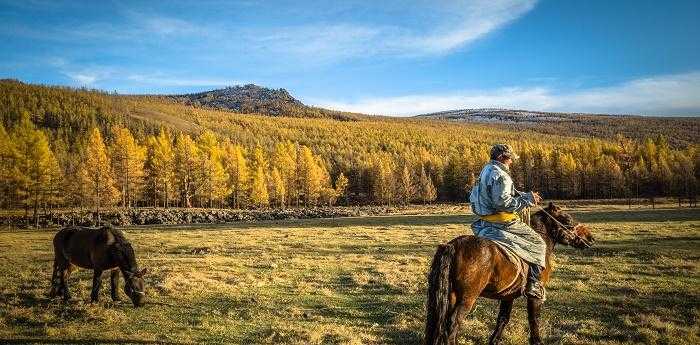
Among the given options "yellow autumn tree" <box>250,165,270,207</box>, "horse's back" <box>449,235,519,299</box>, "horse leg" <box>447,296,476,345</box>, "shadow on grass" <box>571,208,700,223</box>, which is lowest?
"shadow on grass" <box>571,208,700,223</box>

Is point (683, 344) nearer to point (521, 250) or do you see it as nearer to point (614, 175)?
point (521, 250)

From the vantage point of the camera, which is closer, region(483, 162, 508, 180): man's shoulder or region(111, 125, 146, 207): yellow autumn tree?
region(483, 162, 508, 180): man's shoulder

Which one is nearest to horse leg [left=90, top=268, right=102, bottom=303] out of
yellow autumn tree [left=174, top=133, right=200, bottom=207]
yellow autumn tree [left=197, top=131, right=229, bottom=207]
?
yellow autumn tree [left=197, top=131, right=229, bottom=207]

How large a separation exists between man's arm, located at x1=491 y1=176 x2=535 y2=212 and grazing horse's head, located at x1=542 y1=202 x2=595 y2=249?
2.09 metres

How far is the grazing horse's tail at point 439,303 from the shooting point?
21.8ft

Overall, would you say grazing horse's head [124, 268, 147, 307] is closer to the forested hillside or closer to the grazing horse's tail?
the grazing horse's tail

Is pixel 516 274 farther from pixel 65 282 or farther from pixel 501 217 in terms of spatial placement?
pixel 65 282

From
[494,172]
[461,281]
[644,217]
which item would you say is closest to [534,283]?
[461,281]

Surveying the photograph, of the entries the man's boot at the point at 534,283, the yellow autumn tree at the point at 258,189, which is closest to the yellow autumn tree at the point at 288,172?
the yellow autumn tree at the point at 258,189

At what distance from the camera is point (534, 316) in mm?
8273

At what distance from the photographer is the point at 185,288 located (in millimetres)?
15047

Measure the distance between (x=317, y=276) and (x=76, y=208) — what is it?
227 ft

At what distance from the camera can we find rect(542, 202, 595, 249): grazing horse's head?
9211mm

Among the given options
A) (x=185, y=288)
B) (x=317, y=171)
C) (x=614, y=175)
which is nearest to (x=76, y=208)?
(x=317, y=171)
